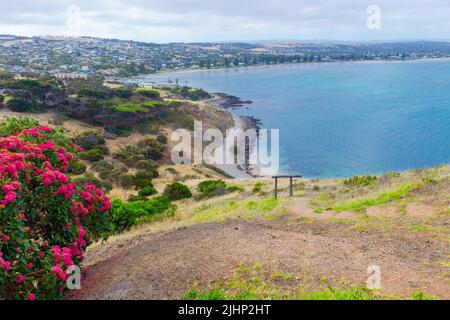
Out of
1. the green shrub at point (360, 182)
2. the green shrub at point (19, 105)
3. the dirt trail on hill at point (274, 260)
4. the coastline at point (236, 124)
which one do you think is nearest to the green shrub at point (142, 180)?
the coastline at point (236, 124)

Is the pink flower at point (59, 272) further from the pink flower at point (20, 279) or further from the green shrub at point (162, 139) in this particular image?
the green shrub at point (162, 139)

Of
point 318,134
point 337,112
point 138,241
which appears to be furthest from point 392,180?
point 337,112

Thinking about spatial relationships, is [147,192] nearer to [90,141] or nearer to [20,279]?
[90,141]

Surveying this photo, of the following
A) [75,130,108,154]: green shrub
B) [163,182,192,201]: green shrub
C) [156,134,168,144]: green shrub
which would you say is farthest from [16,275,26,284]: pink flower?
[156,134,168,144]: green shrub

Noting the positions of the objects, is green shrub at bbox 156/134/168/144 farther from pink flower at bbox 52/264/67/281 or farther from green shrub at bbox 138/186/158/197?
pink flower at bbox 52/264/67/281

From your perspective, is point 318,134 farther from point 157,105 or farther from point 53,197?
point 53,197

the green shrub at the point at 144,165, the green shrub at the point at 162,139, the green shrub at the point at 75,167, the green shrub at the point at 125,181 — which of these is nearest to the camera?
the green shrub at the point at 75,167

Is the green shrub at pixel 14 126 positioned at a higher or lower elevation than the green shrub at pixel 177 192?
higher
